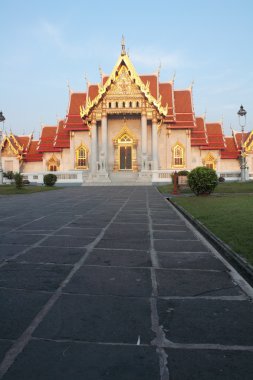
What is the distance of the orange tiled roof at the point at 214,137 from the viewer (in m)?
40.3

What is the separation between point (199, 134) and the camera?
4000 centimetres

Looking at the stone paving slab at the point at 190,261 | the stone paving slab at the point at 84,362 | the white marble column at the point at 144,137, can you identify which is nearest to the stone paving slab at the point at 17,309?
the stone paving slab at the point at 84,362

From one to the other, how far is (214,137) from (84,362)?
40.8 meters

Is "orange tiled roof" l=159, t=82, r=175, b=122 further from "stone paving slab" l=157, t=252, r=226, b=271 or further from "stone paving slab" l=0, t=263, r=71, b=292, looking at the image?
"stone paving slab" l=0, t=263, r=71, b=292

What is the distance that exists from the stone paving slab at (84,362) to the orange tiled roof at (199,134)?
38.0m

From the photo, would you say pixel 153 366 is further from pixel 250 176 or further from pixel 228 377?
pixel 250 176

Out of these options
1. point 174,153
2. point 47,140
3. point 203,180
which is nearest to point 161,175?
point 174,153

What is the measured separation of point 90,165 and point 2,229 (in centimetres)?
3191

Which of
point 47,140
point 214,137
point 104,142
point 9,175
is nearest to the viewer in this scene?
point 104,142

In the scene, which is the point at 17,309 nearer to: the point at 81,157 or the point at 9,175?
the point at 9,175

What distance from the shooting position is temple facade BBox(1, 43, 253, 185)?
35.9 m

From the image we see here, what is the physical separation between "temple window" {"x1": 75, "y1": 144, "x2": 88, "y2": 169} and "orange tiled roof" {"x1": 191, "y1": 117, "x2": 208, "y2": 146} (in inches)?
449

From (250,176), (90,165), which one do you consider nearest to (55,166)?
(90,165)

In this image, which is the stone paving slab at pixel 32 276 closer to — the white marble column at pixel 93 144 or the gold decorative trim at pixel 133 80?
the gold decorative trim at pixel 133 80
